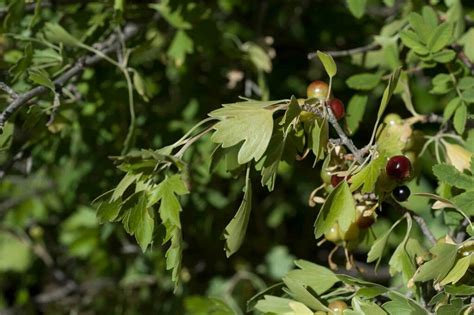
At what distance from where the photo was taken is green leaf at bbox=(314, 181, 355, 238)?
1.33 metres

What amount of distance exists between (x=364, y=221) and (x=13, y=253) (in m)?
1.82

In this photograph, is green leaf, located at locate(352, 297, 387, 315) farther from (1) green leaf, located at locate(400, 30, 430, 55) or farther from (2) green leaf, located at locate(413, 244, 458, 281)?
(1) green leaf, located at locate(400, 30, 430, 55)

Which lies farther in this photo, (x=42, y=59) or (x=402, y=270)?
(x=42, y=59)

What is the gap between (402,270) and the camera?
1.42 metres

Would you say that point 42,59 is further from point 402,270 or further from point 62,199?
point 62,199

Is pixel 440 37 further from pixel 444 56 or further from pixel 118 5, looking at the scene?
pixel 118 5

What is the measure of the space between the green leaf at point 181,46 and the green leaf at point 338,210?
0.86 m

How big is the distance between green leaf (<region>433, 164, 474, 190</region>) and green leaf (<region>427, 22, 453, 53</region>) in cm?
34

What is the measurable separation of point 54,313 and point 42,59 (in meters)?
1.25

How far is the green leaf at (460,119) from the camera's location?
63.2 inches

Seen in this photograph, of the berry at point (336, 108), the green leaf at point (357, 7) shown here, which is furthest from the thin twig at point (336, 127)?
the green leaf at point (357, 7)

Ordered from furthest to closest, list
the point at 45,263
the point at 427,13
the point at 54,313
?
the point at 45,263 → the point at 54,313 → the point at 427,13

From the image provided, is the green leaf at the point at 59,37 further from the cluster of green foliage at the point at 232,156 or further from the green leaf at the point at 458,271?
the green leaf at the point at 458,271

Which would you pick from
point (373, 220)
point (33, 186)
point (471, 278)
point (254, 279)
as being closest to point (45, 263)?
point (33, 186)
